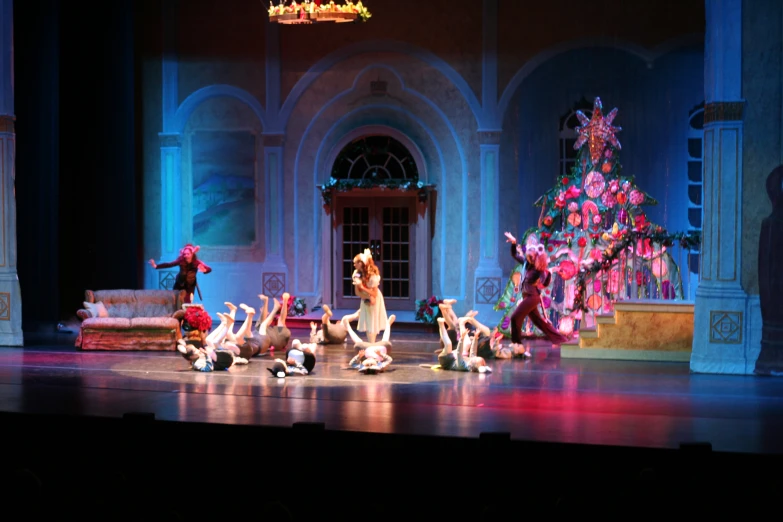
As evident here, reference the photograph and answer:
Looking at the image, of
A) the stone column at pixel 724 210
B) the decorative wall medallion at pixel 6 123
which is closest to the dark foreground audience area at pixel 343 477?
the stone column at pixel 724 210

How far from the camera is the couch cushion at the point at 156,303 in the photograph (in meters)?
13.0

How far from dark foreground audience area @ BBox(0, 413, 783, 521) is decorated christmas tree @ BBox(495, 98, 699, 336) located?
597 centimetres

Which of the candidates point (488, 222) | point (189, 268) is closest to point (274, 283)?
point (189, 268)

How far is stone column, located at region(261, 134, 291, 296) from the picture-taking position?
16234 mm

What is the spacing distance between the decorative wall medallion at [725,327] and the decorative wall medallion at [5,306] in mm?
8239

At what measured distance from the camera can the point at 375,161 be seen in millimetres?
16047

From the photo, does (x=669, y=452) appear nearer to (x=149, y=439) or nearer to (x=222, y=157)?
(x=149, y=439)

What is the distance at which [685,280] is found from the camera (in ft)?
46.6

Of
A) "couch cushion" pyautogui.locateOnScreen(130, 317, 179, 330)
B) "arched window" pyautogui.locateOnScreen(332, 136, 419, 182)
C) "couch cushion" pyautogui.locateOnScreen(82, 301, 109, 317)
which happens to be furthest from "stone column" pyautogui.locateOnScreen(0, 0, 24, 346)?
"arched window" pyautogui.locateOnScreen(332, 136, 419, 182)

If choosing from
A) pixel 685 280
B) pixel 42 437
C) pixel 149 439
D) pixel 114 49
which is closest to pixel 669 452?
pixel 149 439

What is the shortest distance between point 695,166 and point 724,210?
4532mm

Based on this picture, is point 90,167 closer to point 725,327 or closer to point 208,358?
point 208,358

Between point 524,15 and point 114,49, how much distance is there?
6.04 m

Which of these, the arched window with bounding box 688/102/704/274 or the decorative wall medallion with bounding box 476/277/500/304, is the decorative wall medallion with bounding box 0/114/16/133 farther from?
Answer: the arched window with bounding box 688/102/704/274
